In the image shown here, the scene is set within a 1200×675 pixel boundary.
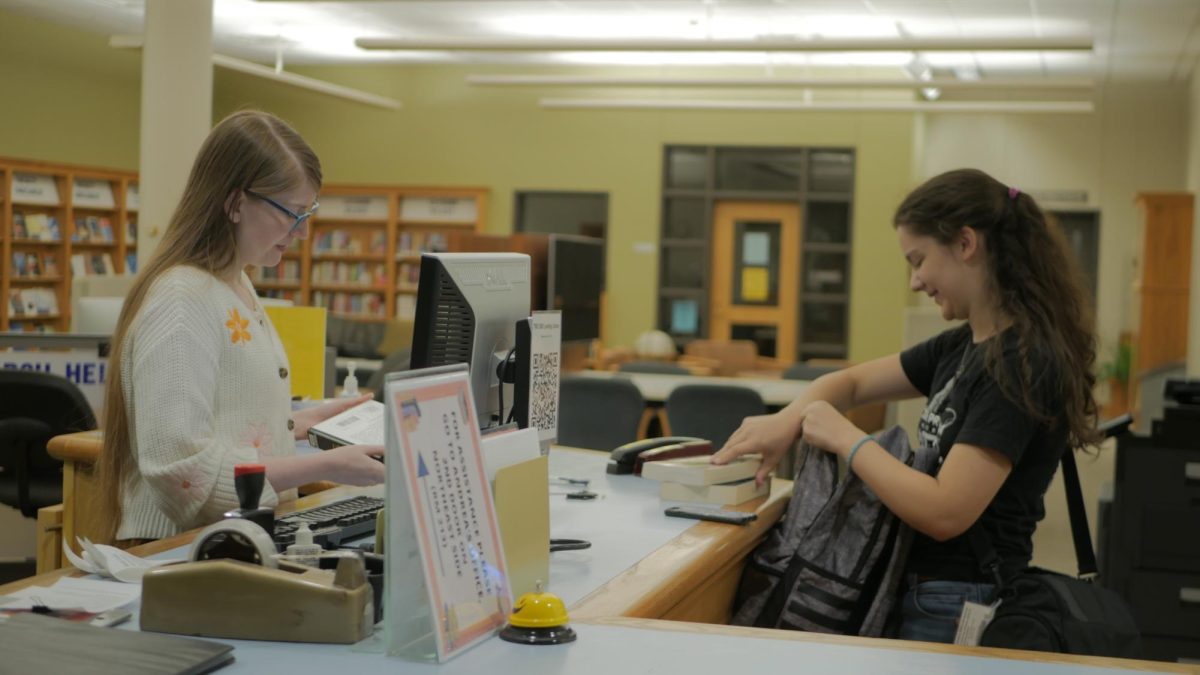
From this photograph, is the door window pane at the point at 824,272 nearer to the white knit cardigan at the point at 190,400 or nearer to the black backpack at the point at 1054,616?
the black backpack at the point at 1054,616

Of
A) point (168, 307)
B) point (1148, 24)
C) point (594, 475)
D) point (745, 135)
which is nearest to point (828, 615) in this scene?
point (594, 475)

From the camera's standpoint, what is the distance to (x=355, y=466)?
1955mm

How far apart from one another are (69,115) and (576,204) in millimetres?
5040

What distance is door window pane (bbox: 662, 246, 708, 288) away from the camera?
13.0m

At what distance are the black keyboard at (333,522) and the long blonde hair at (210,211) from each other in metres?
0.32

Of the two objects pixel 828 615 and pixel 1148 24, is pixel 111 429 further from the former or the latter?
pixel 1148 24

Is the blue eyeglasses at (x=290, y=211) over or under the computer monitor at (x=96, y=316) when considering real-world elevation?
over

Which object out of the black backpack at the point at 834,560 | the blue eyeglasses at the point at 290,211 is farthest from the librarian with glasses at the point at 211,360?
the black backpack at the point at 834,560

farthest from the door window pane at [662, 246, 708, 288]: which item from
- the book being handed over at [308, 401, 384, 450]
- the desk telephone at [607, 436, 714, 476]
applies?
the book being handed over at [308, 401, 384, 450]

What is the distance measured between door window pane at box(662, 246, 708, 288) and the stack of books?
34.4ft

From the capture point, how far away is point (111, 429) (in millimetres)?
2109

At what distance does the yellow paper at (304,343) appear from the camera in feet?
12.7

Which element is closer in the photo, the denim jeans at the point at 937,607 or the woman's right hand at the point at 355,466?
the woman's right hand at the point at 355,466

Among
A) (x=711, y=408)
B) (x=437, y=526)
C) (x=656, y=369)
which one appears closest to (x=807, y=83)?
(x=656, y=369)
